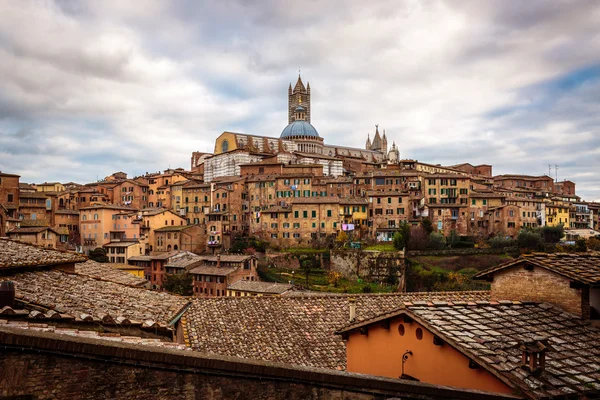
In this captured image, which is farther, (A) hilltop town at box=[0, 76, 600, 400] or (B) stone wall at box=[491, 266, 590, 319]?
(B) stone wall at box=[491, 266, 590, 319]

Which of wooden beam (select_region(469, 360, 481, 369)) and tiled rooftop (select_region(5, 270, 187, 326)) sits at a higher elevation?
tiled rooftop (select_region(5, 270, 187, 326))

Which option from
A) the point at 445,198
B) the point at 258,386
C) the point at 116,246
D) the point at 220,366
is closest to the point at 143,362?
the point at 220,366

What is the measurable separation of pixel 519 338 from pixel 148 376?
20.6 ft

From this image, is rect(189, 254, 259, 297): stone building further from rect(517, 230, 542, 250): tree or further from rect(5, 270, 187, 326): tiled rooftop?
rect(5, 270, 187, 326): tiled rooftop

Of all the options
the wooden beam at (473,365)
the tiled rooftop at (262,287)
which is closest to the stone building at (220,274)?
the tiled rooftop at (262,287)

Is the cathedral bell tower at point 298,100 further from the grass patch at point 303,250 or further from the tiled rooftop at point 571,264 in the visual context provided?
the tiled rooftop at point 571,264

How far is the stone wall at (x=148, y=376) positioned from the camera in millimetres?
5016

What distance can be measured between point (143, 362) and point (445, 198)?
7385 cm

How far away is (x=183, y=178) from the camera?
301 feet

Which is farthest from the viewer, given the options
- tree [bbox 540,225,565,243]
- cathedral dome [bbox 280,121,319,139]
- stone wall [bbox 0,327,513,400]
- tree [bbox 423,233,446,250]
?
cathedral dome [bbox 280,121,319,139]

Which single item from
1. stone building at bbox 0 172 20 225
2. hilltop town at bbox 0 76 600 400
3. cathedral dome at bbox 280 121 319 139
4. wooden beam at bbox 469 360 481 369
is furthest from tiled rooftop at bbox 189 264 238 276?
cathedral dome at bbox 280 121 319 139

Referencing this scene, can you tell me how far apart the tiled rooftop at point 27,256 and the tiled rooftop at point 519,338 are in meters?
7.63

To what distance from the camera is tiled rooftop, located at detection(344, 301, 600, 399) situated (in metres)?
7.29

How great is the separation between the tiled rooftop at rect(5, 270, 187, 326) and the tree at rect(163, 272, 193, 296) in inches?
1544
